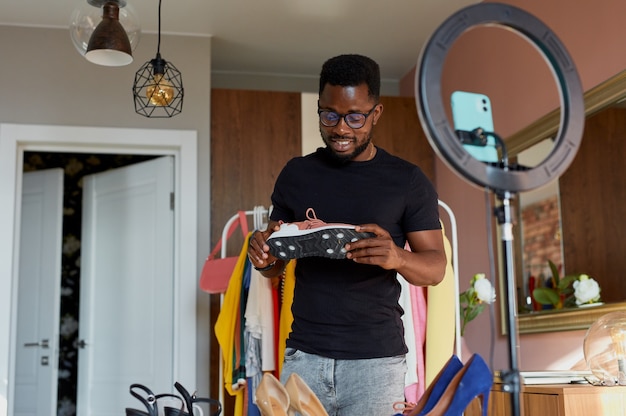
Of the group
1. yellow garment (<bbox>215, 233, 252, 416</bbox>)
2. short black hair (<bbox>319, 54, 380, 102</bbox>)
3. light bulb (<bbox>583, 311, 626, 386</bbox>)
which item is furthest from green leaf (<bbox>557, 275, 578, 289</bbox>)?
short black hair (<bbox>319, 54, 380, 102</bbox>)

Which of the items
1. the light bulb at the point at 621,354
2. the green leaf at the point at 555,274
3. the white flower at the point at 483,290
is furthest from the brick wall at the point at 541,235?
the light bulb at the point at 621,354

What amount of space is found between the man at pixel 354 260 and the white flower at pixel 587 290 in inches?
58.7

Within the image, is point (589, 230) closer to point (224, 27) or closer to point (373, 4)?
point (373, 4)

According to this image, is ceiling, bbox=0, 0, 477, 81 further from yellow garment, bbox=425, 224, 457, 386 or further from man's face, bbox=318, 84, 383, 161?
man's face, bbox=318, 84, 383, 161

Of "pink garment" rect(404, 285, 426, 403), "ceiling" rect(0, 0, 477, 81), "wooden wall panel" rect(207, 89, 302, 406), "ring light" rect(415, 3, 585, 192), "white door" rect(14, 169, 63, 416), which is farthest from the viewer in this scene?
"white door" rect(14, 169, 63, 416)

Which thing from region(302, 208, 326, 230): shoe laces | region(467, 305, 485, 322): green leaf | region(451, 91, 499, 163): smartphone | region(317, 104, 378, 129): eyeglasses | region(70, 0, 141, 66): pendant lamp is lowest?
region(467, 305, 485, 322): green leaf

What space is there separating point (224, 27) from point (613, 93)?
7.32 ft

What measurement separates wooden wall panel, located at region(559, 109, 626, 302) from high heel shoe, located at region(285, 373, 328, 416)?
186 cm

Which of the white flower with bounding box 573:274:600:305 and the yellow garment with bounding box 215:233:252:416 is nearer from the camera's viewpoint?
the white flower with bounding box 573:274:600:305

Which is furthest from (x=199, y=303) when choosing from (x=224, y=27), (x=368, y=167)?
(x=368, y=167)

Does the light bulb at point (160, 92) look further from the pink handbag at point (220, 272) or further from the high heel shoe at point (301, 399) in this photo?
the high heel shoe at point (301, 399)

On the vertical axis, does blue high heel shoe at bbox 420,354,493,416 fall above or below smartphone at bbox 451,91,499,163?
below

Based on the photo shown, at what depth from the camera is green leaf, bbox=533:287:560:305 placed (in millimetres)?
3262

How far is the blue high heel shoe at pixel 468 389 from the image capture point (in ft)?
3.80
